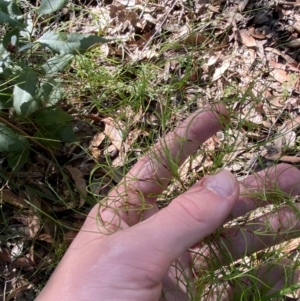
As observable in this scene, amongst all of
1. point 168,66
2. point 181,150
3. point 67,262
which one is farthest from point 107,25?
point 67,262

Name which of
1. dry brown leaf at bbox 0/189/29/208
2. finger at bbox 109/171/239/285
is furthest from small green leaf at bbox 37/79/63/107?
finger at bbox 109/171/239/285

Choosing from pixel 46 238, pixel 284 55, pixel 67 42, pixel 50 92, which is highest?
pixel 67 42

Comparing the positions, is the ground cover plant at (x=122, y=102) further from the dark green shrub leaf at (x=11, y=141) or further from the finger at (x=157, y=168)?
the finger at (x=157, y=168)

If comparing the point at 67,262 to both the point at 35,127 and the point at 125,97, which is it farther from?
the point at 125,97

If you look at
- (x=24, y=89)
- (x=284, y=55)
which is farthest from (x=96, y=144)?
(x=284, y=55)

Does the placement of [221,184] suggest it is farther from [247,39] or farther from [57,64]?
[247,39]

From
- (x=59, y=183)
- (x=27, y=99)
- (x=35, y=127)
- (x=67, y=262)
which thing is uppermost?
(x=27, y=99)

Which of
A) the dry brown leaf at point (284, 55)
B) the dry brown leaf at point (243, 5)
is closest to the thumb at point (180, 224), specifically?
the dry brown leaf at point (284, 55)
